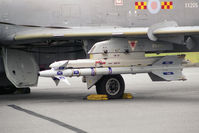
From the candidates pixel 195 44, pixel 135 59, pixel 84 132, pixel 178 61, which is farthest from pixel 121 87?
pixel 84 132

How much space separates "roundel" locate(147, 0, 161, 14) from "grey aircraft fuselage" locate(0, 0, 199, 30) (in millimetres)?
34

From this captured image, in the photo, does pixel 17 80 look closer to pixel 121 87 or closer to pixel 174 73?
pixel 121 87

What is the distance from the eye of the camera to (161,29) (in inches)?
583

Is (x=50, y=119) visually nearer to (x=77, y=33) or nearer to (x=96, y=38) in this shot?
(x=77, y=33)

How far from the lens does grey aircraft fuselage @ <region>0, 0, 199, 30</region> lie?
15.6 metres

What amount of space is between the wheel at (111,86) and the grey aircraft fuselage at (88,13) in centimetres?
183

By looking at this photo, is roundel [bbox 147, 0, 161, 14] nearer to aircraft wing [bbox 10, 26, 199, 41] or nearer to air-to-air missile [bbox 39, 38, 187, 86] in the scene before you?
aircraft wing [bbox 10, 26, 199, 41]

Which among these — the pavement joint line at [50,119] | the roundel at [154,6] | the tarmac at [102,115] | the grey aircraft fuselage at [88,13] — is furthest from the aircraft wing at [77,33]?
the pavement joint line at [50,119]

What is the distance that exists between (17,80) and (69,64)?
2.01 metres

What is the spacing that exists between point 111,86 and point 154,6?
3.14 m

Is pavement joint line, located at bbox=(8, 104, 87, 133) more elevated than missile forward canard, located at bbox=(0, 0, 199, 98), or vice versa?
missile forward canard, located at bbox=(0, 0, 199, 98)

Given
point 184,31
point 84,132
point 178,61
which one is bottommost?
point 84,132

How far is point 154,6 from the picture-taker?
16391mm

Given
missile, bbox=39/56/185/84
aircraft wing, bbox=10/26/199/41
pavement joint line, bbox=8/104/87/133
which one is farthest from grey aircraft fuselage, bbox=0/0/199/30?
pavement joint line, bbox=8/104/87/133
